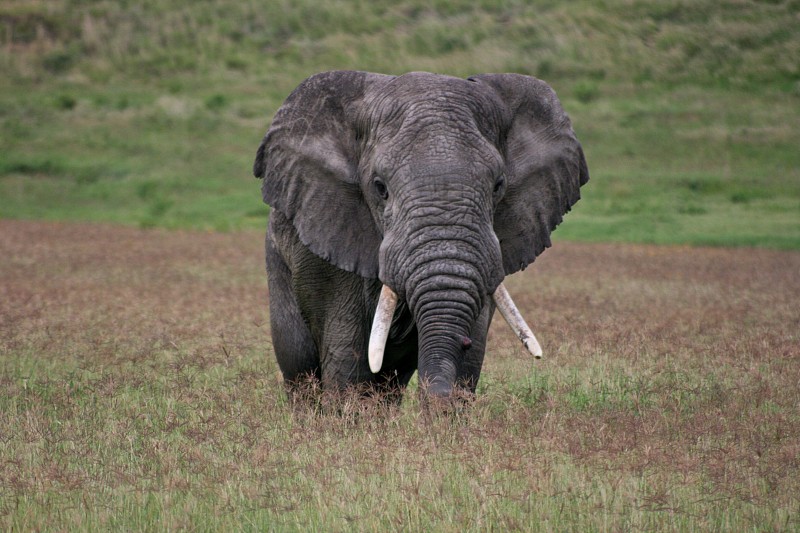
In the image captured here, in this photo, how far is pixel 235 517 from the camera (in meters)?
5.00

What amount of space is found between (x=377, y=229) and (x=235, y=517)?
85.2 inches

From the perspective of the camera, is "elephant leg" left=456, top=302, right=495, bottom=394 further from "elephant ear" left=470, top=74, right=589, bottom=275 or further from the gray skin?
"elephant ear" left=470, top=74, right=589, bottom=275

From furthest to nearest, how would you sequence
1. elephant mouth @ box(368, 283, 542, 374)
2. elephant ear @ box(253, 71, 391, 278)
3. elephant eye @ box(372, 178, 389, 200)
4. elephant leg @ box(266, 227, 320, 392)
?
elephant leg @ box(266, 227, 320, 392) → elephant ear @ box(253, 71, 391, 278) → elephant eye @ box(372, 178, 389, 200) → elephant mouth @ box(368, 283, 542, 374)

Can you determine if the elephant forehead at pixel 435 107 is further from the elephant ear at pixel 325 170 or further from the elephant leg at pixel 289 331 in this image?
the elephant leg at pixel 289 331

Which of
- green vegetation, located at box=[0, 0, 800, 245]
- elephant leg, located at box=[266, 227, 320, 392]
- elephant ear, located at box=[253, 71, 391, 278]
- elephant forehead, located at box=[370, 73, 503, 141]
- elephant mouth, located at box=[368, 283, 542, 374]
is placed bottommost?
green vegetation, located at box=[0, 0, 800, 245]

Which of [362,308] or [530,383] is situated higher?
[362,308]

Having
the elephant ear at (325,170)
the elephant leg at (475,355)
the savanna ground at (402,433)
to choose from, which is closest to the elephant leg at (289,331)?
the savanna ground at (402,433)

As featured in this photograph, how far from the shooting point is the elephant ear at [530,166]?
6883 mm

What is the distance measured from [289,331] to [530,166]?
195 cm

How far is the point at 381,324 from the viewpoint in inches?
247

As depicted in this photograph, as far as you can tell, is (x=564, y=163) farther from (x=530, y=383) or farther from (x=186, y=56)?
(x=186, y=56)

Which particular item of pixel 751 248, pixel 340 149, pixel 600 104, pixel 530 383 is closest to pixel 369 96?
pixel 340 149

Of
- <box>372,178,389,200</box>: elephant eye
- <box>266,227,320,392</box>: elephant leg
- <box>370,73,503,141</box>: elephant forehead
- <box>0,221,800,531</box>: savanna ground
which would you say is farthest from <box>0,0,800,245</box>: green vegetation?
<box>372,178,389,200</box>: elephant eye

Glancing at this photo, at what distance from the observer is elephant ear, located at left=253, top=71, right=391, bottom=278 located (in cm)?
671
